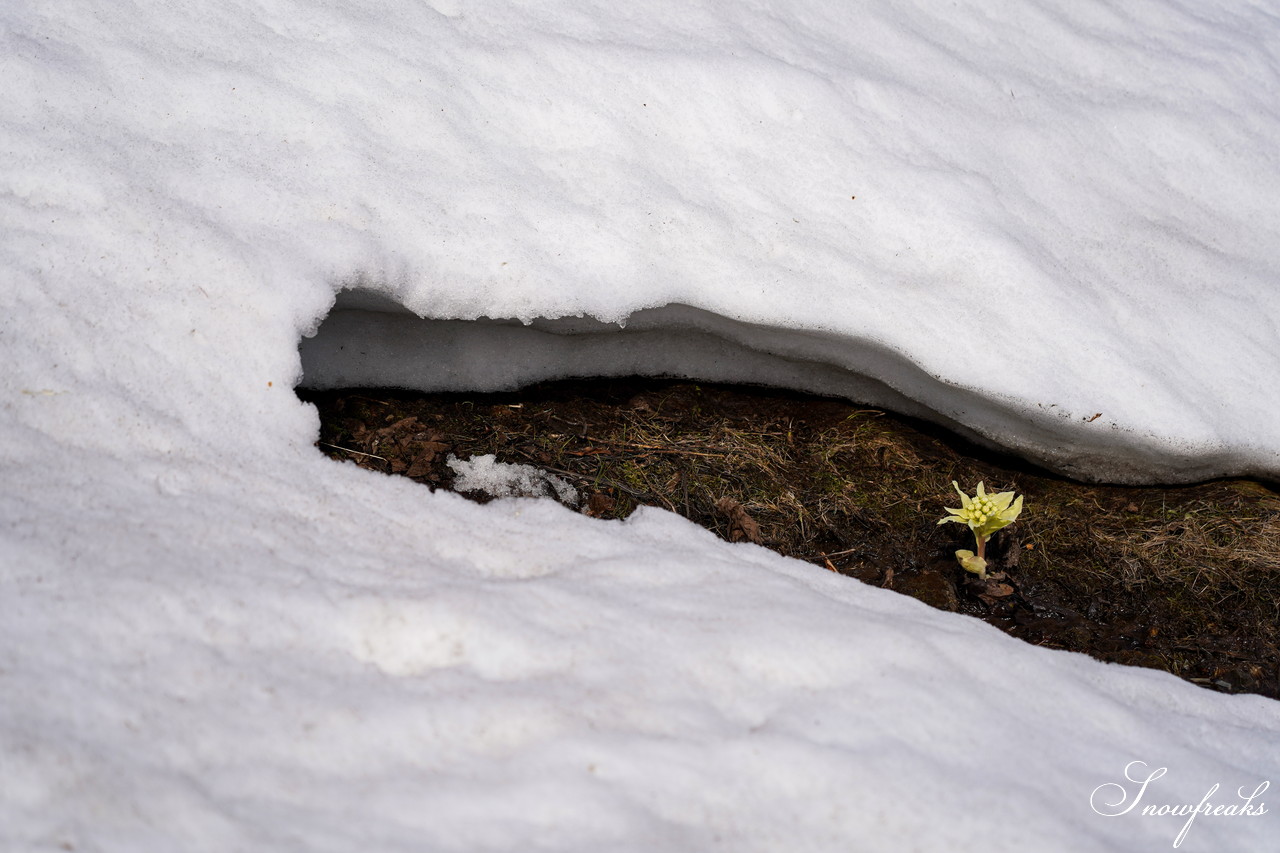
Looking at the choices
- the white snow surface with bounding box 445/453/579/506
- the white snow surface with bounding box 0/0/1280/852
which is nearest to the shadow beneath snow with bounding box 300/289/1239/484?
the white snow surface with bounding box 0/0/1280/852

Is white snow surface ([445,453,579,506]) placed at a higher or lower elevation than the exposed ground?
lower

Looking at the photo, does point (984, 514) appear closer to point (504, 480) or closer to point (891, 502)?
point (891, 502)

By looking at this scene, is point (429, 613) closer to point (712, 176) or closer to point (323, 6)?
point (712, 176)

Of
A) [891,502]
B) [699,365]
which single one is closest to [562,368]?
[699,365]

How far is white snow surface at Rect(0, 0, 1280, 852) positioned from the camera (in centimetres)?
158

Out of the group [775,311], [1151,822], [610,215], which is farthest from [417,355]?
[1151,822]

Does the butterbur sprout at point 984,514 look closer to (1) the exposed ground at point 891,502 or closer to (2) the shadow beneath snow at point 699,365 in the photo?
(1) the exposed ground at point 891,502

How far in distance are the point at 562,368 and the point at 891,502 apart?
3.74ft

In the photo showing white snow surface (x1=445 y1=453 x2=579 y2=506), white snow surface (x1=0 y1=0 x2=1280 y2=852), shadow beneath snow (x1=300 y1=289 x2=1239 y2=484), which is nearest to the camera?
white snow surface (x1=0 y1=0 x2=1280 y2=852)

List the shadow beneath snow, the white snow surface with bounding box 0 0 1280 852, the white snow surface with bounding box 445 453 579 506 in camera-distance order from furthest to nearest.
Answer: the shadow beneath snow
the white snow surface with bounding box 445 453 579 506
the white snow surface with bounding box 0 0 1280 852

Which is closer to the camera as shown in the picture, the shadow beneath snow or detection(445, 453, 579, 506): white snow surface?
detection(445, 453, 579, 506): white snow surface

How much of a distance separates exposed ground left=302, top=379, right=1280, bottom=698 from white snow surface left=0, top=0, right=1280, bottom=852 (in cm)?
15

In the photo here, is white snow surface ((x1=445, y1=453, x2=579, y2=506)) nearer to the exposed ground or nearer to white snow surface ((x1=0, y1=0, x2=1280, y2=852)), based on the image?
the exposed ground

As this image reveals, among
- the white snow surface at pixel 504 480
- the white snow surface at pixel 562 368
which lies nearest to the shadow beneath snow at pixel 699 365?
the white snow surface at pixel 562 368
